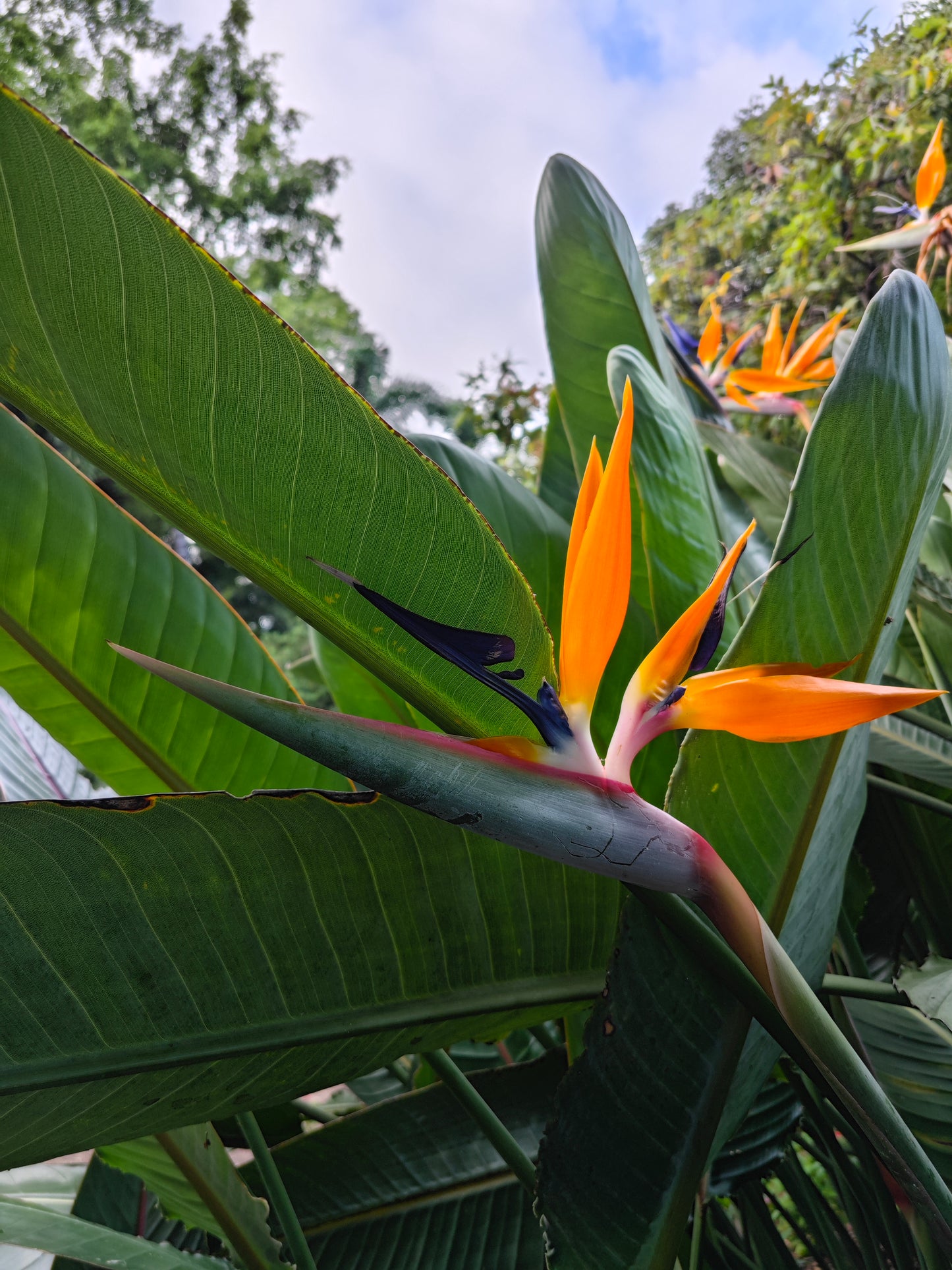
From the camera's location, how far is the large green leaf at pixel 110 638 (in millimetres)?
429

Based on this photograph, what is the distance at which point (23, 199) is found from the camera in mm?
249

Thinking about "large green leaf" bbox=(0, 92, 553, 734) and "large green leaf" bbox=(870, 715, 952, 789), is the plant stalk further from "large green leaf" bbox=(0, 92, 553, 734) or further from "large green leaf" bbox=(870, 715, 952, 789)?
"large green leaf" bbox=(0, 92, 553, 734)

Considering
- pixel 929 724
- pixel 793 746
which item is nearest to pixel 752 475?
pixel 929 724

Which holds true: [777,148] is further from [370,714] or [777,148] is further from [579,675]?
[579,675]

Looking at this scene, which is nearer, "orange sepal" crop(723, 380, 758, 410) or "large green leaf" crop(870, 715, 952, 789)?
"large green leaf" crop(870, 715, 952, 789)

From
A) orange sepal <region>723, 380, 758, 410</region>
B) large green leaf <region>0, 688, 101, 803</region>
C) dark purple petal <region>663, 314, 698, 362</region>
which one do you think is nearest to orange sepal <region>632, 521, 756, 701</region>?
large green leaf <region>0, 688, 101, 803</region>

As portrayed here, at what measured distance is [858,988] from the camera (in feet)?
1.27

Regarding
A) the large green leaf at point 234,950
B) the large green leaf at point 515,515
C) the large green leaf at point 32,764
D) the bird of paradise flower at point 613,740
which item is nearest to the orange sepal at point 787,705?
the bird of paradise flower at point 613,740

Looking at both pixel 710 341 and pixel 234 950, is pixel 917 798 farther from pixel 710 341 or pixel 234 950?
pixel 710 341

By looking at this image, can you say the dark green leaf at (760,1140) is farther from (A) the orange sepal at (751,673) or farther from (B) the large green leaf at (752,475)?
(B) the large green leaf at (752,475)

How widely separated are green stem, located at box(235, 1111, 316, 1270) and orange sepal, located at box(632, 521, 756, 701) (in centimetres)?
31

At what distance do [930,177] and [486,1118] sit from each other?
3.46 feet

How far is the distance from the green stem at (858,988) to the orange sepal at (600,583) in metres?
0.21

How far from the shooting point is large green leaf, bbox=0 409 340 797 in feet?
1.41
